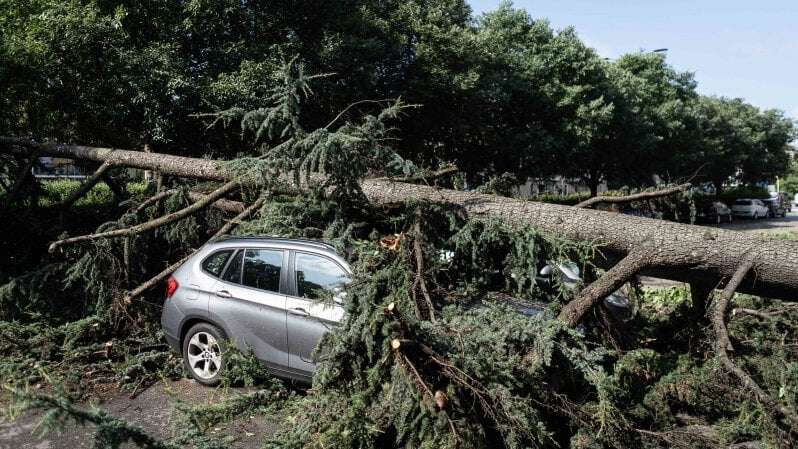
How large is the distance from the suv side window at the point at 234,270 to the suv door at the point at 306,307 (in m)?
0.72

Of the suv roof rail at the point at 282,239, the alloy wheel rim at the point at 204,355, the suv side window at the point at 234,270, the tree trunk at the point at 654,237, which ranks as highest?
the tree trunk at the point at 654,237

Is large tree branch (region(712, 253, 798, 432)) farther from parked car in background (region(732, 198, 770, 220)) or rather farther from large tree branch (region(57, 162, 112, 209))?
parked car in background (region(732, 198, 770, 220))

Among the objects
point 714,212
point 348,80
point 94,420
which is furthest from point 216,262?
point 714,212

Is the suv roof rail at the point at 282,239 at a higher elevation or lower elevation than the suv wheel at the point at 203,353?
higher

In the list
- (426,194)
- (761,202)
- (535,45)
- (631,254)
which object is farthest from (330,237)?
(761,202)

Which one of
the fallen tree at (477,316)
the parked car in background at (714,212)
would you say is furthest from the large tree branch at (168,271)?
the parked car in background at (714,212)

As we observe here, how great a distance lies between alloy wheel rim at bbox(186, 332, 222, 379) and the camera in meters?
6.12

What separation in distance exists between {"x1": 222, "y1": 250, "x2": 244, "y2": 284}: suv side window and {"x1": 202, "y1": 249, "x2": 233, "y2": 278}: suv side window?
0.29 ft

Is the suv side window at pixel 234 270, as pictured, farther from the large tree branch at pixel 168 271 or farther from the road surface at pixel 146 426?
the road surface at pixel 146 426

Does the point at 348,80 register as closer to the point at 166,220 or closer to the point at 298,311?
the point at 166,220

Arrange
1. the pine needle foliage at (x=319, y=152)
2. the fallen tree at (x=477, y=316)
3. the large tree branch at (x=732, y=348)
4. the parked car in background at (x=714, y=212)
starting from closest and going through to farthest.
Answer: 1. the fallen tree at (x=477, y=316)
2. the large tree branch at (x=732, y=348)
3. the pine needle foliage at (x=319, y=152)
4. the parked car in background at (x=714, y=212)

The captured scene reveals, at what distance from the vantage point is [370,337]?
12.5ft

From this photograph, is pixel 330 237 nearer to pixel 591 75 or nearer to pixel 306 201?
pixel 306 201

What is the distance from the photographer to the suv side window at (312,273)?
5.48 metres
